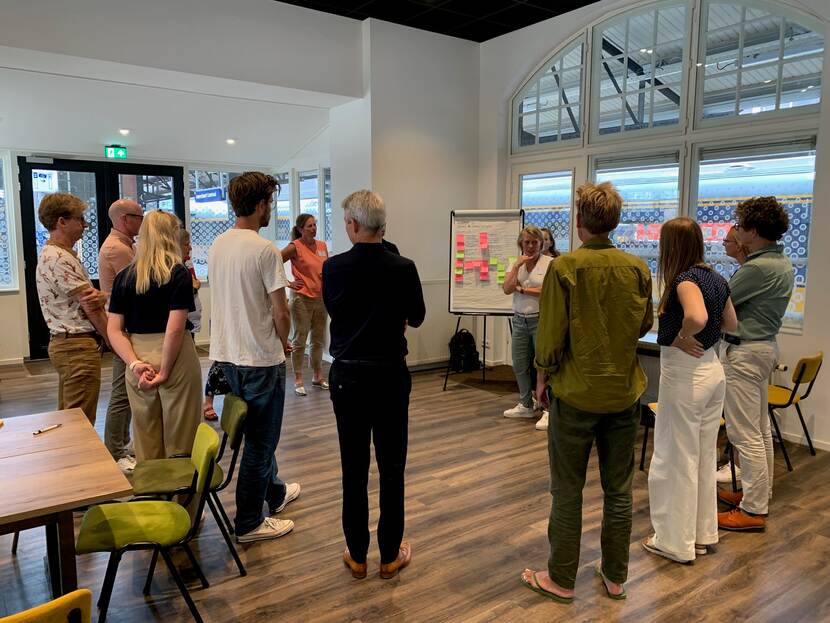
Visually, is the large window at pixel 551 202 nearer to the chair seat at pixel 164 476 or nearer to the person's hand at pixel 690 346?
the person's hand at pixel 690 346

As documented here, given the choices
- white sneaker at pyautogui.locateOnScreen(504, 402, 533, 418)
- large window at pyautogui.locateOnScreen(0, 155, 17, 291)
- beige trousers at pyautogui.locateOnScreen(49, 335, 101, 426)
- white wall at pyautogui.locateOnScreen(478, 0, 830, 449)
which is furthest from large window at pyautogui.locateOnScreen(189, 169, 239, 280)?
beige trousers at pyautogui.locateOnScreen(49, 335, 101, 426)

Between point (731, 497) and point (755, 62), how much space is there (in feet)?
10.2

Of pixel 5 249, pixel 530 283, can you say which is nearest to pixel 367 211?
pixel 530 283

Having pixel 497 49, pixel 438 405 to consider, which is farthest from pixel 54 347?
pixel 497 49

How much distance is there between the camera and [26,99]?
6.05 meters

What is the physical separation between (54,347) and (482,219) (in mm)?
3730

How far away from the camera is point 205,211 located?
813 centimetres

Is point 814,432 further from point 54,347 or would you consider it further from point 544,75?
point 54,347

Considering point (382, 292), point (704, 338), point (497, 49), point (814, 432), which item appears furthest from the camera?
point (497, 49)

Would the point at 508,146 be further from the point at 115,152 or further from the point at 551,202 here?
the point at 115,152

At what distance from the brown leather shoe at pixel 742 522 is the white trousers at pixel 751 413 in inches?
1.5

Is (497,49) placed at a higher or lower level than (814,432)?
higher

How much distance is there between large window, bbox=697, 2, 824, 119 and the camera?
170 inches

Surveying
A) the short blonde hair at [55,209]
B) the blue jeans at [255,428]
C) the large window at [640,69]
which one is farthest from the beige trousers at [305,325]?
the large window at [640,69]
